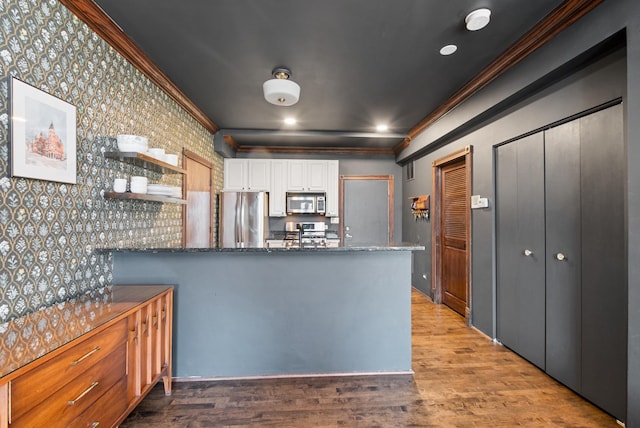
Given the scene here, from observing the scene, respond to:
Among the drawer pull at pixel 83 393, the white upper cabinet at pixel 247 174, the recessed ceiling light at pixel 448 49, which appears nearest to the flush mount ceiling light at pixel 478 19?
the recessed ceiling light at pixel 448 49

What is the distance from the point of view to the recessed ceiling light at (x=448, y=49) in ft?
7.45

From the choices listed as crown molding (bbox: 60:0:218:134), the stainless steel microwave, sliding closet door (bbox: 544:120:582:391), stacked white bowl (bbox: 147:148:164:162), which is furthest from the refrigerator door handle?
sliding closet door (bbox: 544:120:582:391)

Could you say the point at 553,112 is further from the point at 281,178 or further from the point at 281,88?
the point at 281,178

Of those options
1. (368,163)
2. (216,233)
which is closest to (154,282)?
(216,233)

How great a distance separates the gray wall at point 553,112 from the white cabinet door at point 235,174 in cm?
285

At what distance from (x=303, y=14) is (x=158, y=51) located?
4.06 feet

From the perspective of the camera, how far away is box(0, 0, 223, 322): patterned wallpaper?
1.42 metres

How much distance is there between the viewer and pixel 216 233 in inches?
183

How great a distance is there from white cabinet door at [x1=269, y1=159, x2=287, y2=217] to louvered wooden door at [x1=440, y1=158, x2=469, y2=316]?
251cm

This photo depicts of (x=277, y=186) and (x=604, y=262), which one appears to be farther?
(x=277, y=186)

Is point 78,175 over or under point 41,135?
under

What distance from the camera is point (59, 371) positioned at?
1.19 m

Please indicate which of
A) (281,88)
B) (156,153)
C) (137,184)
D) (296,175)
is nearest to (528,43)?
(281,88)

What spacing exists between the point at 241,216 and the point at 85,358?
3.31 metres
